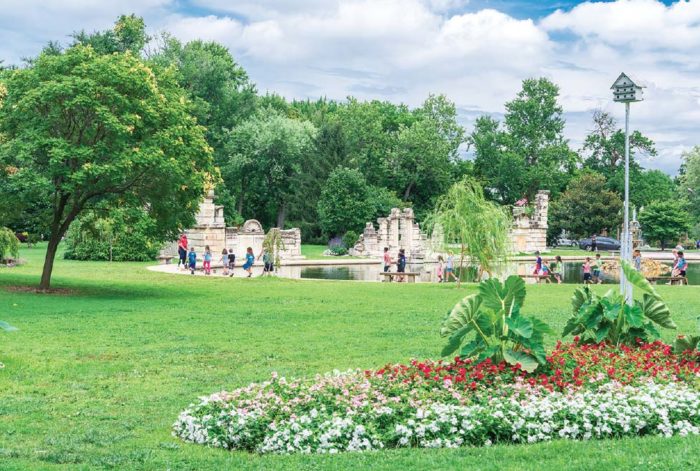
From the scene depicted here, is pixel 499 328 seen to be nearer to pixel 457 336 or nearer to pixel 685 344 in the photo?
pixel 457 336

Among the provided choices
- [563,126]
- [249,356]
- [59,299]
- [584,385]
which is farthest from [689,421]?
[563,126]

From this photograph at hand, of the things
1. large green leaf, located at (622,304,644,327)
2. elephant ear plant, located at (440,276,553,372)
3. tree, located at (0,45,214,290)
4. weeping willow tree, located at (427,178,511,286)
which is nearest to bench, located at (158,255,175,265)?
tree, located at (0,45,214,290)

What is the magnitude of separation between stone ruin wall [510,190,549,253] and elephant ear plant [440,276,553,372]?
179ft

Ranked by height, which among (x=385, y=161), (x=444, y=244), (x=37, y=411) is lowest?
(x=37, y=411)

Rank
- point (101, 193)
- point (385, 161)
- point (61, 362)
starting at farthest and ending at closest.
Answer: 1. point (385, 161)
2. point (101, 193)
3. point (61, 362)

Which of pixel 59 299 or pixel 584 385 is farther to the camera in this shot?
pixel 59 299

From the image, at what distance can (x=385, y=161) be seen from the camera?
75.9 meters

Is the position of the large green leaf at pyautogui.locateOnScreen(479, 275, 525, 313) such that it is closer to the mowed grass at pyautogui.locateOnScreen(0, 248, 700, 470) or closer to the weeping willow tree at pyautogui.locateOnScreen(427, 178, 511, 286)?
the mowed grass at pyautogui.locateOnScreen(0, 248, 700, 470)

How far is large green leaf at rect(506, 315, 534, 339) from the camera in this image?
10.2 metres

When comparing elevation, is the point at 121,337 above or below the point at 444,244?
below

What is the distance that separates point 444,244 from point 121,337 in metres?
15.8

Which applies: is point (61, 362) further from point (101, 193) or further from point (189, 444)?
point (101, 193)

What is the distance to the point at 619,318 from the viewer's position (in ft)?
41.9

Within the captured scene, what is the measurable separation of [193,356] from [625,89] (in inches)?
371
